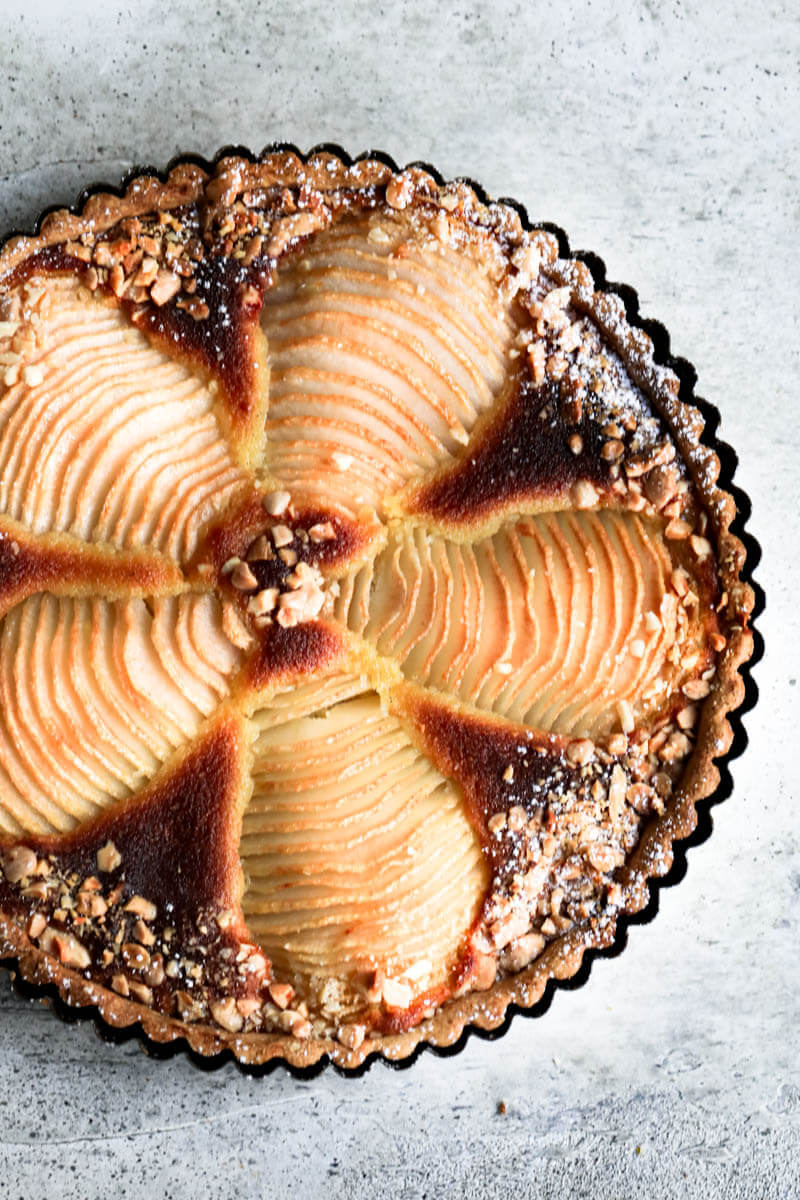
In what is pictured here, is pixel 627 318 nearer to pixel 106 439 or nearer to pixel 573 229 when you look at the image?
pixel 573 229

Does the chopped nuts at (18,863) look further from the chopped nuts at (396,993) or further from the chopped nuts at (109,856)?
the chopped nuts at (396,993)

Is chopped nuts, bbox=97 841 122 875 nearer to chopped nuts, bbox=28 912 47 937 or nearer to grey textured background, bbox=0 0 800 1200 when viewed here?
chopped nuts, bbox=28 912 47 937

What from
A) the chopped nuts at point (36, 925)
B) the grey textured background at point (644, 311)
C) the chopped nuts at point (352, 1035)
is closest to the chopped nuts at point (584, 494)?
the grey textured background at point (644, 311)

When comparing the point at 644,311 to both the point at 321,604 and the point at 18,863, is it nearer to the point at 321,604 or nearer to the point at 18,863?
the point at 321,604

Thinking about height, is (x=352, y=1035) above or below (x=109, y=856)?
below

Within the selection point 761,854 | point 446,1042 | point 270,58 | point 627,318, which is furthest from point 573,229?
point 446,1042

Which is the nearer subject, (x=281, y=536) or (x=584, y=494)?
(x=281, y=536)

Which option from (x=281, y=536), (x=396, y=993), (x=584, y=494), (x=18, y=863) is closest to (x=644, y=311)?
(x=584, y=494)
